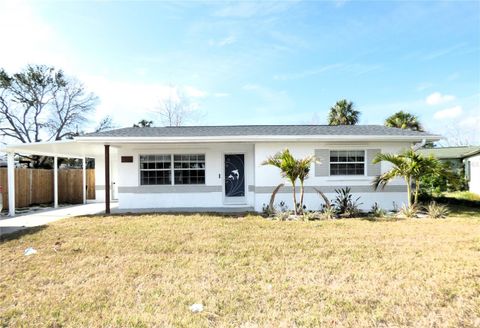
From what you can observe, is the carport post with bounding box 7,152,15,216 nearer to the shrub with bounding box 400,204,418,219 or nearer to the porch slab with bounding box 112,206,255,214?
the porch slab with bounding box 112,206,255,214

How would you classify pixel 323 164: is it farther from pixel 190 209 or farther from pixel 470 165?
pixel 470 165

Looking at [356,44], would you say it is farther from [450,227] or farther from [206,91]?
[206,91]

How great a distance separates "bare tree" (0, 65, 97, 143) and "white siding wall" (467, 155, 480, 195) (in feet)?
109

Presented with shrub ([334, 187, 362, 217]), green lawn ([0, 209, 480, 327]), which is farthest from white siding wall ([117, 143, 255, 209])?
green lawn ([0, 209, 480, 327])

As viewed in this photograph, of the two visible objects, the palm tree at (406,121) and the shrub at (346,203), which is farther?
the palm tree at (406,121)

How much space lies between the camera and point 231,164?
491 inches

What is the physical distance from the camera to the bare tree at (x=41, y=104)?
25984 millimetres

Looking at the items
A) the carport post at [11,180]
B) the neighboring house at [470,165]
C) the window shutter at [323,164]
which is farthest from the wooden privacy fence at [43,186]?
the neighboring house at [470,165]

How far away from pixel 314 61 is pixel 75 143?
13784 millimetres

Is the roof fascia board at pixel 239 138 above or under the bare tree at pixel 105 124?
under

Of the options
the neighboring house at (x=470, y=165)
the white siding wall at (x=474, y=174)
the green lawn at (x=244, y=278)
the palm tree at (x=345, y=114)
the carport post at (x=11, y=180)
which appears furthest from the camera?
the palm tree at (x=345, y=114)

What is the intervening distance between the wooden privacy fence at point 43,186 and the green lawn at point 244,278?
7904mm

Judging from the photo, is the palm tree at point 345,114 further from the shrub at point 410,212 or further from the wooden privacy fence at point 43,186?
the wooden privacy fence at point 43,186

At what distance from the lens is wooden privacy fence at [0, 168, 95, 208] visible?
13.6 m
